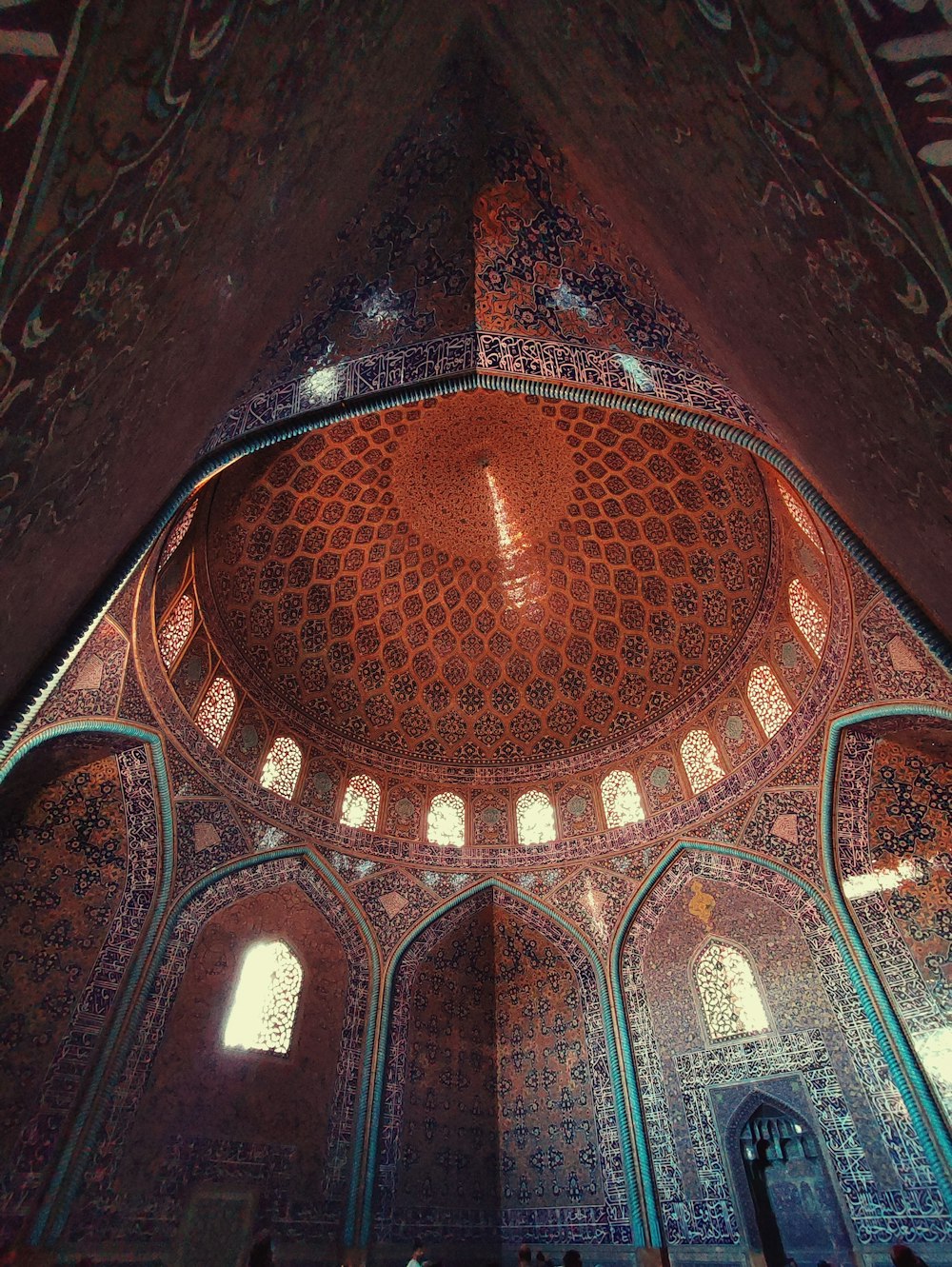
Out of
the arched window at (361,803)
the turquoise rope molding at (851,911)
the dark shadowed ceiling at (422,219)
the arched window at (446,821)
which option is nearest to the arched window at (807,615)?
the turquoise rope molding at (851,911)

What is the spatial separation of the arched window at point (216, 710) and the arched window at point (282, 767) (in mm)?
978

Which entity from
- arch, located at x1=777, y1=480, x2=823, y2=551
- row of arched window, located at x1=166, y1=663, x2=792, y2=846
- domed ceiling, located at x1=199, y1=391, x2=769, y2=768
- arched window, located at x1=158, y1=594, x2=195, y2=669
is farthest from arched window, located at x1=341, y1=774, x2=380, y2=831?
arch, located at x1=777, y1=480, x2=823, y2=551

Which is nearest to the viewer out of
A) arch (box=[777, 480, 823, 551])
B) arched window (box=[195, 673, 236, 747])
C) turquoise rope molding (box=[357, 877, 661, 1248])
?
turquoise rope molding (box=[357, 877, 661, 1248])

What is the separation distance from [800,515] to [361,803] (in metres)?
8.62

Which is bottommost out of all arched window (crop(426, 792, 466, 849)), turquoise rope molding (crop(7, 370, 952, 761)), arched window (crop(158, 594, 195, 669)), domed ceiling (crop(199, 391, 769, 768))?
turquoise rope molding (crop(7, 370, 952, 761))

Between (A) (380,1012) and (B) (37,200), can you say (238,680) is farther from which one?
(B) (37,200)

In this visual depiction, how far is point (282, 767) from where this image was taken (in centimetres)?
1176

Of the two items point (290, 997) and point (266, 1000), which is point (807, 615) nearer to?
point (290, 997)

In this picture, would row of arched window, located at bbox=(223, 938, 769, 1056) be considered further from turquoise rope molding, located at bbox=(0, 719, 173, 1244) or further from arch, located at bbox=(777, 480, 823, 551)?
arch, located at bbox=(777, 480, 823, 551)

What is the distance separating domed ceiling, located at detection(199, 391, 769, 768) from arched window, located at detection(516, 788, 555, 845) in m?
0.78

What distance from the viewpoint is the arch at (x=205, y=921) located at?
7.98 meters

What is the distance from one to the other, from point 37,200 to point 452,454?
32.4ft

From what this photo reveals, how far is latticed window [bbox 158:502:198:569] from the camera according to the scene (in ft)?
31.5

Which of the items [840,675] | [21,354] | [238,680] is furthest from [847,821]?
[21,354]
